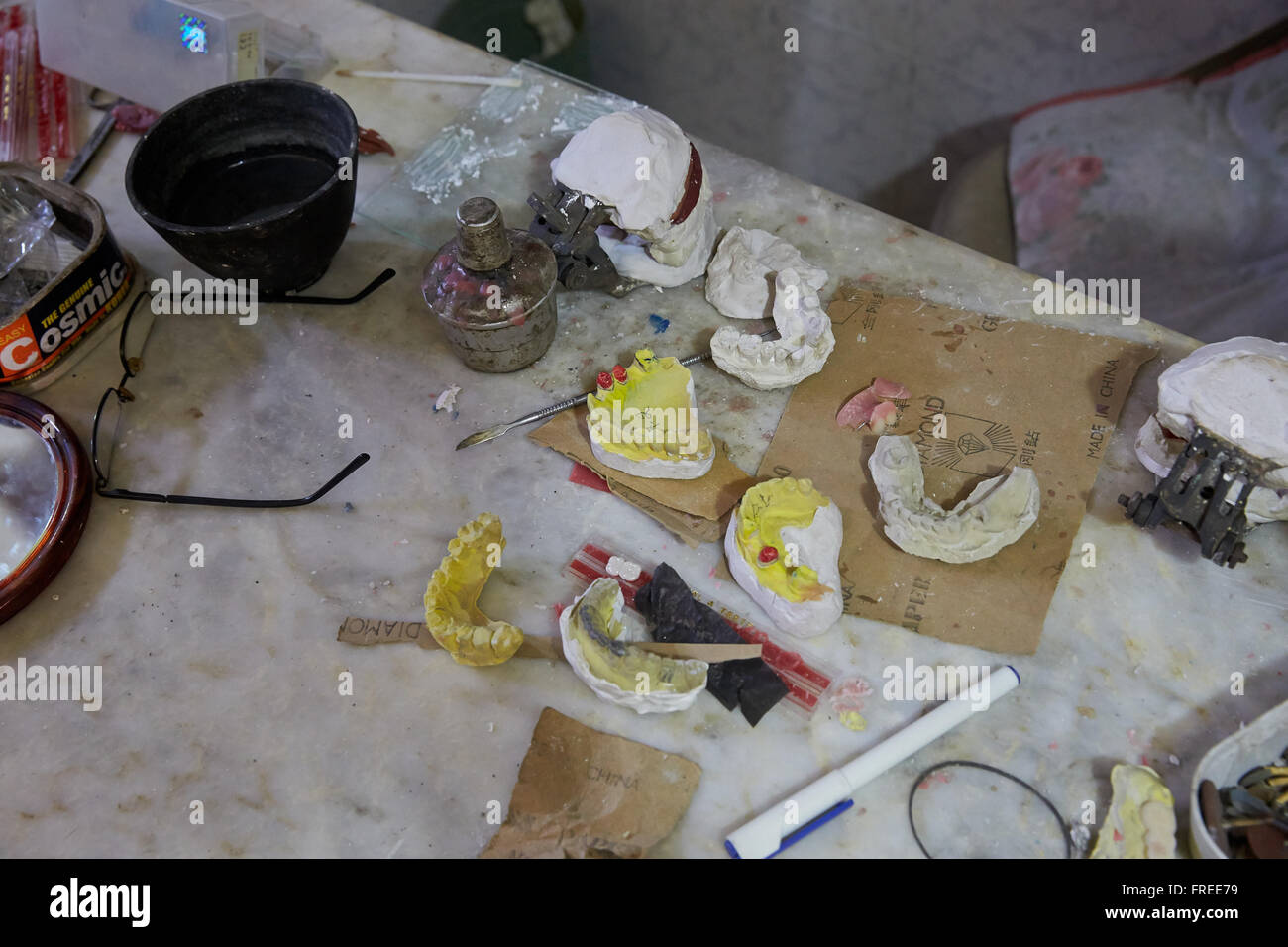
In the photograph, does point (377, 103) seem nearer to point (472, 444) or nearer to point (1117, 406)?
point (472, 444)

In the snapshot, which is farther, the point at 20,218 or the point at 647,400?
the point at 20,218

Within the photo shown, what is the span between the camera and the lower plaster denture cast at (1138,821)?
4.01 feet

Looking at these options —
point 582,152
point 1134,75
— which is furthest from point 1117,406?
point 1134,75

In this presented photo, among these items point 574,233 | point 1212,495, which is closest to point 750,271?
point 574,233

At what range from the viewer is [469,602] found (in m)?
1.45

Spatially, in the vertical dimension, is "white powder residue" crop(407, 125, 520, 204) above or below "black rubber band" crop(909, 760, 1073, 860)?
above

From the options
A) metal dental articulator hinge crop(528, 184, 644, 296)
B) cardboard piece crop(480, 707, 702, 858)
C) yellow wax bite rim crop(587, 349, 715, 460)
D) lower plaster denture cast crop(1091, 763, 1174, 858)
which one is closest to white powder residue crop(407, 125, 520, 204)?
metal dental articulator hinge crop(528, 184, 644, 296)

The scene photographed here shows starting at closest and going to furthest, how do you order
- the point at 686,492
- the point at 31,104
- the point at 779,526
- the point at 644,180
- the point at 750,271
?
the point at 779,526 < the point at 686,492 < the point at 644,180 < the point at 750,271 < the point at 31,104

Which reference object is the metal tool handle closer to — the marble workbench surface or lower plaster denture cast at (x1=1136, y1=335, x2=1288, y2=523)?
the marble workbench surface

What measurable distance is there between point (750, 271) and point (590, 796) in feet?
3.11

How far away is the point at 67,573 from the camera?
1.54 meters

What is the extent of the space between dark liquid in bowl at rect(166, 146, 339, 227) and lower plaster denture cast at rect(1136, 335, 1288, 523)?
1.45m

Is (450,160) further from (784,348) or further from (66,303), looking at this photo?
(784,348)

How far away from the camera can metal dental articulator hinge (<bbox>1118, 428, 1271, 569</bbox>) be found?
1389mm
